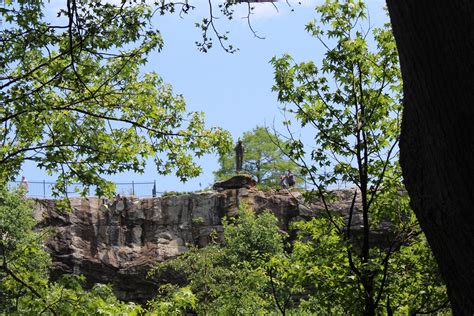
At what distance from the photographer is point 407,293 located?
920cm

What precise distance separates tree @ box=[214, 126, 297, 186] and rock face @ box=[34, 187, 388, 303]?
18650 millimetres

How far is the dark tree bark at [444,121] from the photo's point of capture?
259 centimetres

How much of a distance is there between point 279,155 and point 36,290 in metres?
46.4

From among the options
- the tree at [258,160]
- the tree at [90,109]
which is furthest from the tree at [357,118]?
the tree at [258,160]

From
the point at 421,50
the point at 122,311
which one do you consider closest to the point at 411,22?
the point at 421,50

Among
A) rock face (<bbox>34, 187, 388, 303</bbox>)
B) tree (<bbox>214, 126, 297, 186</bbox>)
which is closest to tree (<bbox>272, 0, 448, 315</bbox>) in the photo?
rock face (<bbox>34, 187, 388, 303</bbox>)

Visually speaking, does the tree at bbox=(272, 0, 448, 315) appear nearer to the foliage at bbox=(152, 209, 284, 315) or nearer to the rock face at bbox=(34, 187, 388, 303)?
the foliage at bbox=(152, 209, 284, 315)

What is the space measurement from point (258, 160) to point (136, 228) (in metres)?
21.1

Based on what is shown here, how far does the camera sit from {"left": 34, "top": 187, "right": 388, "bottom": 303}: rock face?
34250 millimetres

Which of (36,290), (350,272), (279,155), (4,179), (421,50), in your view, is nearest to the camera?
(421,50)

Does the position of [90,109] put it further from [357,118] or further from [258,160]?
[258,160]

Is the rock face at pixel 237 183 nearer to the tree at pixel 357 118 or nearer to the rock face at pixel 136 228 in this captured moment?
the rock face at pixel 136 228

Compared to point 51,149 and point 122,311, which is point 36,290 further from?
point 51,149

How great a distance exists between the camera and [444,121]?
2.66 m
